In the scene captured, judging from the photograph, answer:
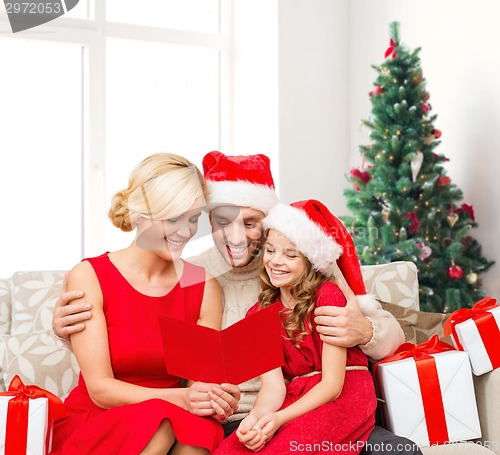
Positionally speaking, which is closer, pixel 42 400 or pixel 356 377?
pixel 42 400

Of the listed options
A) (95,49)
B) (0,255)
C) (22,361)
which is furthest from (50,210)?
(22,361)

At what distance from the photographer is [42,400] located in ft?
5.09

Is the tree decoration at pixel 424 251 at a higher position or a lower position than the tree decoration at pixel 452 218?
lower

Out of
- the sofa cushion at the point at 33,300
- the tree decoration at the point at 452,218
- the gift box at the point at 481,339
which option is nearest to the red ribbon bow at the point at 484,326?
the gift box at the point at 481,339

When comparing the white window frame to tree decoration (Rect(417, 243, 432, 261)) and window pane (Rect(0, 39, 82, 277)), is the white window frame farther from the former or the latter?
tree decoration (Rect(417, 243, 432, 261))

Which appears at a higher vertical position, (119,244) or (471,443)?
(119,244)

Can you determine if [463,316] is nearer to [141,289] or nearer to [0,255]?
[141,289]

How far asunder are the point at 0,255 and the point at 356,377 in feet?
8.74

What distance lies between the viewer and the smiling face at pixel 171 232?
1.60 meters

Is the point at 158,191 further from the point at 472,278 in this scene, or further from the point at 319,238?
the point at 472,278

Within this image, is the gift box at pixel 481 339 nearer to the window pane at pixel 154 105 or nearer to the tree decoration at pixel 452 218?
the tree decoration at pixel 452 218

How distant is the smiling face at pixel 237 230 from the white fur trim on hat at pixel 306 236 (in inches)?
2.8

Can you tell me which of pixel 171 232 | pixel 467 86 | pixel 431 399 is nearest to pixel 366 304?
pixel 431 399

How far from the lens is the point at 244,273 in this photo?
1926 mm
